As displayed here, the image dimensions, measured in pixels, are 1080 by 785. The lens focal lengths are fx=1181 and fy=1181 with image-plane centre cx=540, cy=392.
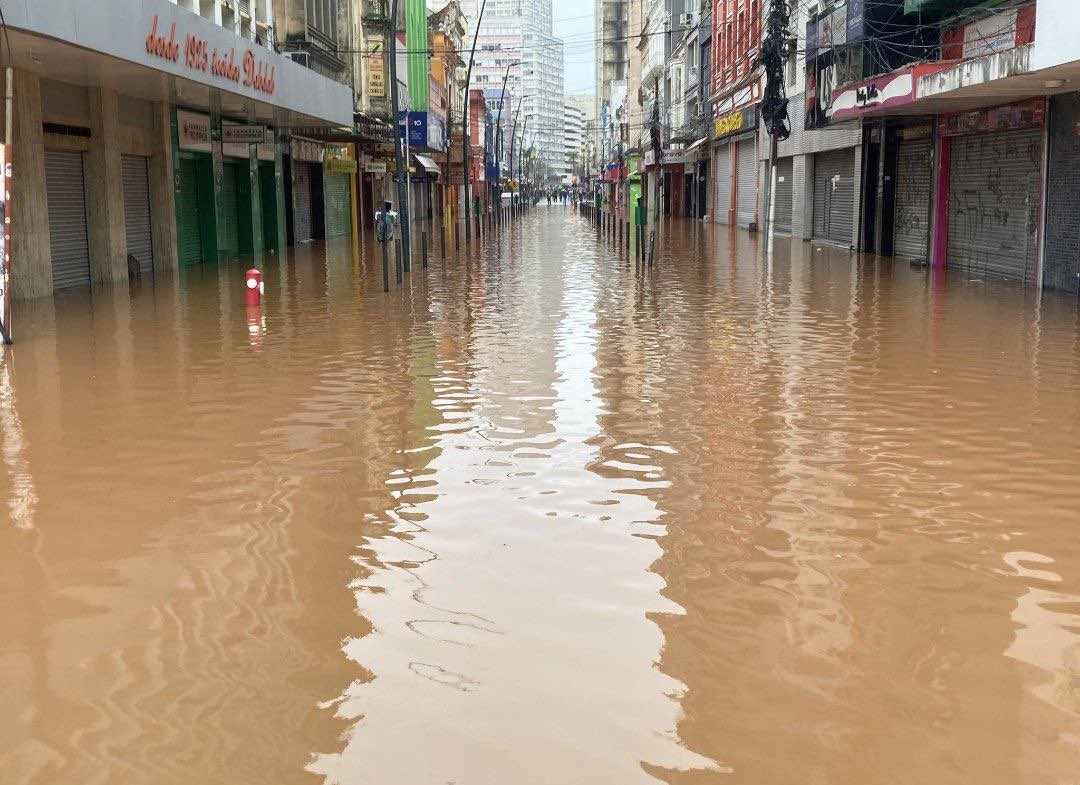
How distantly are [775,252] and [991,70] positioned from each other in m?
15.2

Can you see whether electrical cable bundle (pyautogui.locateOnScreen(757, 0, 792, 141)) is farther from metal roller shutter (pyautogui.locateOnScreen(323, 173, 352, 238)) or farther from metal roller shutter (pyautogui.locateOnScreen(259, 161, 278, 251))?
metal roller shutter (pyautogui.locateOnScreen(323, 173, 352, 238))

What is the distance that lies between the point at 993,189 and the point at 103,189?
58.0 ft

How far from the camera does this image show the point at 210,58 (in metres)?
22.0

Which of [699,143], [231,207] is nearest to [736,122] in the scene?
[699,143]

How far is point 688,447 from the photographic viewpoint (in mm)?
8523

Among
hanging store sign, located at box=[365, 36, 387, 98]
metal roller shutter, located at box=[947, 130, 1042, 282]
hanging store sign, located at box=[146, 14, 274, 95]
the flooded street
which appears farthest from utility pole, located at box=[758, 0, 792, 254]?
hanging store sign, located at box=[365, 36, 387, 98]

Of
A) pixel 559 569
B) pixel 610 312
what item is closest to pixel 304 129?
pixel 610 312

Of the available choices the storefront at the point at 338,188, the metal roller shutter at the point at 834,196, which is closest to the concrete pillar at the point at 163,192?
the storefront at the point at 338,188

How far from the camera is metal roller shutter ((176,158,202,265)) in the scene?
95.6ft

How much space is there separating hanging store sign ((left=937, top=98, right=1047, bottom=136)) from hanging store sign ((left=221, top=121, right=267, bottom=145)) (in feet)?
54.4

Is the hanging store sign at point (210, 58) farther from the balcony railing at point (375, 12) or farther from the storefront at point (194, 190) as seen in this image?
the balcony railing at point (375, 12)

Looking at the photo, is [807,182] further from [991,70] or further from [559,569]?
[559,569]

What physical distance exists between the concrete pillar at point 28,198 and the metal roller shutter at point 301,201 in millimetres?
19737

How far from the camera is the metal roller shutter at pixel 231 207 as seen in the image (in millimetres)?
32719
